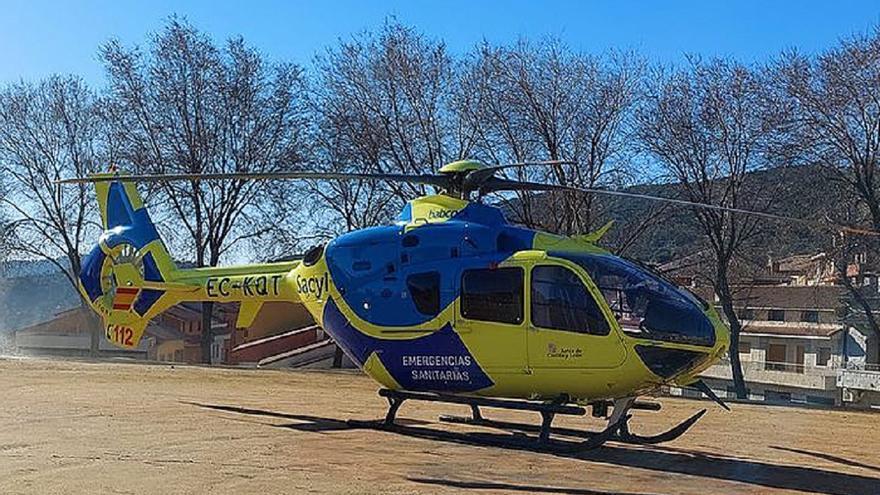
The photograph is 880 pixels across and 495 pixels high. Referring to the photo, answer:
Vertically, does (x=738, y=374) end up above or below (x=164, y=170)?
below

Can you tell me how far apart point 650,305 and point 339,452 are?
3.68m

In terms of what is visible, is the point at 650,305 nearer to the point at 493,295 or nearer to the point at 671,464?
the point at 671,464

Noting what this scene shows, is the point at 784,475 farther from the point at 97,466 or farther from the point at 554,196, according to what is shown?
the point at 554,196

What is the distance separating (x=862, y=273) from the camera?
26.1m

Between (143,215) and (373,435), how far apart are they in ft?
20.8

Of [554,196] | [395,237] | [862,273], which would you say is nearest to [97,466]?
[395,237]

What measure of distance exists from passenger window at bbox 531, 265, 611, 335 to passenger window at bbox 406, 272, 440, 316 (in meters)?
1.31

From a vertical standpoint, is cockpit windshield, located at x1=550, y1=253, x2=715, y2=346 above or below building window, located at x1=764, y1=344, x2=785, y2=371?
above

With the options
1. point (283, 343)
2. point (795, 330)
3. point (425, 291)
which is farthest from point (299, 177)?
point (795, 330)

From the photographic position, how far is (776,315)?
48219 millimetres

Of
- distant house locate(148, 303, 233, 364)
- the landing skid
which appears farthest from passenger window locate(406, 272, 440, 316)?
distant house locate(148, 303, 233, 364)

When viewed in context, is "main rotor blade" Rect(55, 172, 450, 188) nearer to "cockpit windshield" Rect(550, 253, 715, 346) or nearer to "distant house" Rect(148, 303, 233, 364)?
"cockpit windshield" Rect(550, 253, 715, 346)

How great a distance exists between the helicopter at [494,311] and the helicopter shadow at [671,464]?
223 mm

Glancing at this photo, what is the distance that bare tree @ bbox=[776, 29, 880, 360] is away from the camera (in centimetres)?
2348
